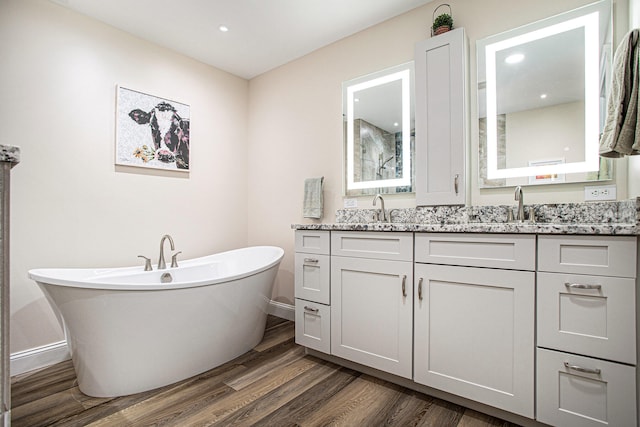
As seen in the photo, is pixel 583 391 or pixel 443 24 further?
pixel 443 24

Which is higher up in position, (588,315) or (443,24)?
(443,24)

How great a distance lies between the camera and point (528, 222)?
1.76 metres

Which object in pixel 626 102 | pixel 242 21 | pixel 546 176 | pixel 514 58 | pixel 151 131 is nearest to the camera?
pixel 626 102

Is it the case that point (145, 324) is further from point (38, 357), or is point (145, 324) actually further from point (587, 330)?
point (587, 330)

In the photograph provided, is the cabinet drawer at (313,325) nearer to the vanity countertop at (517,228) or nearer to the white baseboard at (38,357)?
the vanity countertop at (517,228)

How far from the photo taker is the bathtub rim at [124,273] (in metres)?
1.58

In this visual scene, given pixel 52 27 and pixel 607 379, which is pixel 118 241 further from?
pixel 607 379

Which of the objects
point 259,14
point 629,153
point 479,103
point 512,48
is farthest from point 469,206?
point 259,14

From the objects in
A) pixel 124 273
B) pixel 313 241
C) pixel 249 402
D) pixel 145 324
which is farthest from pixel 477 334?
pixel 124 273

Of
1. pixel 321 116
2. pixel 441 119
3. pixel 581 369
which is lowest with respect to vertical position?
pixel 581 369

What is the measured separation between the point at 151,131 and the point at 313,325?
2131 mm

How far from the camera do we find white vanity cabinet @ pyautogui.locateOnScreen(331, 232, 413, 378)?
1735 millimetres

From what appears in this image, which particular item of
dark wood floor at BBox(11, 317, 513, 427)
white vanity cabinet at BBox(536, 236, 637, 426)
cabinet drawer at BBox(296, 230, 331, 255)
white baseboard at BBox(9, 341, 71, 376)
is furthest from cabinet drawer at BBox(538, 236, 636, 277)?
white baseboard at BBox(9, 341, 71, 376)

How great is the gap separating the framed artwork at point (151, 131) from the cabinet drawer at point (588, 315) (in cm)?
287
